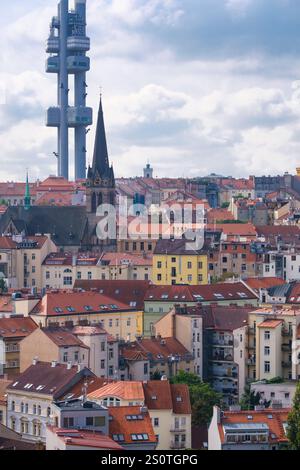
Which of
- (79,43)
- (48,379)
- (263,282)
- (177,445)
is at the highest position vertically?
(79,43)

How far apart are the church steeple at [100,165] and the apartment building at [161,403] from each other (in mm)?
70842

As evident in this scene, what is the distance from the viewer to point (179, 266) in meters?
103

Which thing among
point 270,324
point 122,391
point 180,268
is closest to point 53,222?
point 180,268

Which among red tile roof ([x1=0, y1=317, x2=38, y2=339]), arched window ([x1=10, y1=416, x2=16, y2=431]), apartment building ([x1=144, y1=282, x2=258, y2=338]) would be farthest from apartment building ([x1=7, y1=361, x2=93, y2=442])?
apartment building ([x1=144, y1=282, x2=258, y2=338])

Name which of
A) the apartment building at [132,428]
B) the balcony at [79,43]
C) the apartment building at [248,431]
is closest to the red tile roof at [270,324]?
the apartment building at [248,431]

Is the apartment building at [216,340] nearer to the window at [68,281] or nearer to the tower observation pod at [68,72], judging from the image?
the window at [68,281]

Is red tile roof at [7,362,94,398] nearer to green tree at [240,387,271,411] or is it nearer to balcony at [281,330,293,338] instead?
green tree at [240,387,271,411]

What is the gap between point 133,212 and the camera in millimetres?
160375

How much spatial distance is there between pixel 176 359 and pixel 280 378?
16.4ft

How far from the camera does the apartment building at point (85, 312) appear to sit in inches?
3044

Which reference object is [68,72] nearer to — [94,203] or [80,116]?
[80,116]

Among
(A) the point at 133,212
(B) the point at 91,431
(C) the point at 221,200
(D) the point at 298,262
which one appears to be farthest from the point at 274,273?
(C) the point at 221,200

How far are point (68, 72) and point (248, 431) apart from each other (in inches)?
5718

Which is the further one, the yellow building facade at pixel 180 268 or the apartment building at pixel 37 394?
the yellow building facade at pixel 180 268
